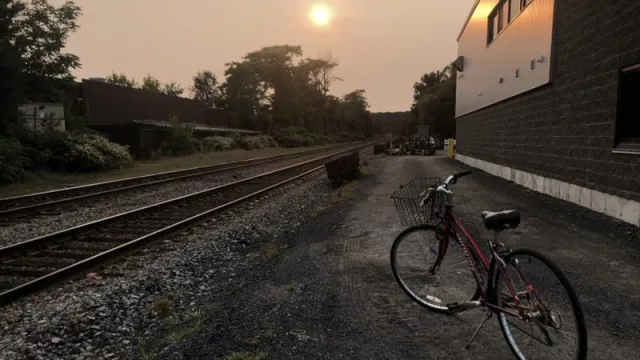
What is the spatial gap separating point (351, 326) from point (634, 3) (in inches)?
301

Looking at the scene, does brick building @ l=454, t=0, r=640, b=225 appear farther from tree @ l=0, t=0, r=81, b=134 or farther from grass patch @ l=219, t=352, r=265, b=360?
tree @ l=0, t=0, r=81, b=134

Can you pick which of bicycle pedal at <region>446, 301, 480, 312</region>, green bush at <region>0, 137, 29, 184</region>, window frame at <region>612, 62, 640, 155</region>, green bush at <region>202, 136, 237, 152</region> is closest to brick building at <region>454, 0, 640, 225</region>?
window frame at <region>612, 62, 640, 155</region>

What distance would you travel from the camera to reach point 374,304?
14.4 ft

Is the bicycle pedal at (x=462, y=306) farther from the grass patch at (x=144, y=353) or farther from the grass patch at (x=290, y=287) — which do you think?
the grass patch at (x=144, y=353)

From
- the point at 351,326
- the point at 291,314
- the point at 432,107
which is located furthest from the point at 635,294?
the point at 432,107

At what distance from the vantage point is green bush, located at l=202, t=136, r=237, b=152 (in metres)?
36.2

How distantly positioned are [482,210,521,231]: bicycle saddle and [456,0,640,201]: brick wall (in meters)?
5.40

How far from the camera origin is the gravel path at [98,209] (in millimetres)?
8398

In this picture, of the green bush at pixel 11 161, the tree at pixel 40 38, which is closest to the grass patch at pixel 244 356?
the green bush at pixel 11 161

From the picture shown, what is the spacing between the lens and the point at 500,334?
145 inches

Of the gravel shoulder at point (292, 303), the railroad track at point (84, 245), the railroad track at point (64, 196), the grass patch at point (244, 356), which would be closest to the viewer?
the grass patch at point (244, 356)

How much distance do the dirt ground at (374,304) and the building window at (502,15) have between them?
30.6ft

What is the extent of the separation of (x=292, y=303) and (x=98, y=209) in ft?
27.4

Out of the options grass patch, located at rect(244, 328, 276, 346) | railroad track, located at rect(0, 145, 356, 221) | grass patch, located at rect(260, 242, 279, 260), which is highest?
railroad track, located at rect(0, 145, 356, 221)
